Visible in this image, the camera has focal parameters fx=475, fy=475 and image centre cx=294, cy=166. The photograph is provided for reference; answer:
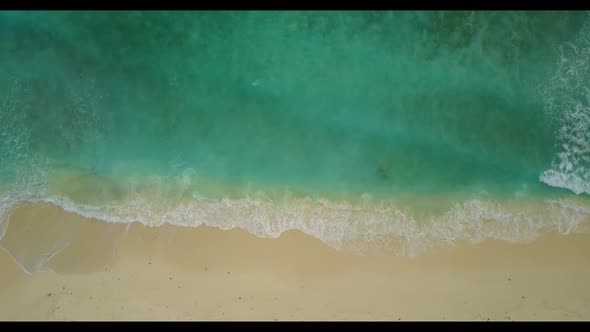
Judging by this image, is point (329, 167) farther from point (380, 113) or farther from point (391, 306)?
point (391, 306)

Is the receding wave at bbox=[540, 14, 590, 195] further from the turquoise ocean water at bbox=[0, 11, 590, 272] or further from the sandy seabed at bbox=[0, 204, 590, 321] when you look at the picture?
the sandy seabed at bbox=[0, 204, 590, 321]

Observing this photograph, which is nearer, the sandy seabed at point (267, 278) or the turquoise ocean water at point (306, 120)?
the sandy seabed at point (267, 278)

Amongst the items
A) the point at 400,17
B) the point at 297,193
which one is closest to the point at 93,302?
the point at 297,193

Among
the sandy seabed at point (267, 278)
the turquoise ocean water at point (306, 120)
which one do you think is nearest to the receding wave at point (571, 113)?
the turquoise ocean water at point (306, 120)

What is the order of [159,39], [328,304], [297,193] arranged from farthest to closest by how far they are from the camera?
[159,39] → [297,193] → [328,304]

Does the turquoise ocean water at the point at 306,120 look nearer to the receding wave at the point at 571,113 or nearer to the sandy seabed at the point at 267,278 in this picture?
the receding wave at the point at 571,113

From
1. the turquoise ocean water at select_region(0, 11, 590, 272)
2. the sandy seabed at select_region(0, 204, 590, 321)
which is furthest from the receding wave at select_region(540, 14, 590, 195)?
the sandy seabed at select_region(0, 204, 590, 321)

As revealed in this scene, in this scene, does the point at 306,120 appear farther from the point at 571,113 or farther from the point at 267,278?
the point at 571,113
